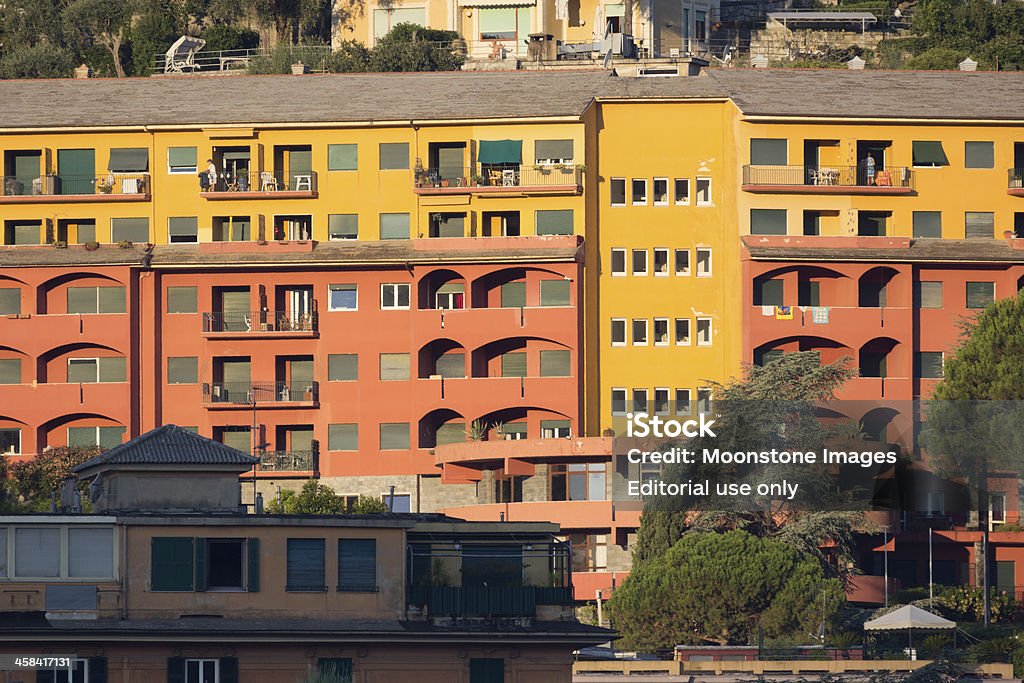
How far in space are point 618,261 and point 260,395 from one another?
17033 mm

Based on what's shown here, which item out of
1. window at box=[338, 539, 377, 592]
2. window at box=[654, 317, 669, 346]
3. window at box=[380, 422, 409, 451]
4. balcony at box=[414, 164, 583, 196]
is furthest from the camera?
window at box=[654, 317, 669, 346]

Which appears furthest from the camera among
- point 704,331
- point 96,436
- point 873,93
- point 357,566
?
point 873,93

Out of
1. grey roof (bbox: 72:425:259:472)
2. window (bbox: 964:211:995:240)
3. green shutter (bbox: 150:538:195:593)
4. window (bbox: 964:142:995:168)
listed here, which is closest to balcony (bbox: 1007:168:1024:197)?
window (bbox: 964:142:995:168)

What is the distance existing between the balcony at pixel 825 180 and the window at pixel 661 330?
693 centimetres

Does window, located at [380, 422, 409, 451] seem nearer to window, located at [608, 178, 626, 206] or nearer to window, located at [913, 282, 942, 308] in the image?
window, located at [608, 178, 626, 206]

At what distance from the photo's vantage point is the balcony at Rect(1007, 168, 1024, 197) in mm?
117875

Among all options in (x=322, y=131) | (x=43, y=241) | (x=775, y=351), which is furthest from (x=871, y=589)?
(x=43, y=241)

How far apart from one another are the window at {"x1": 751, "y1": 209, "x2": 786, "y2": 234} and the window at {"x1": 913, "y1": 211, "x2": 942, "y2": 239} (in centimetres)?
596

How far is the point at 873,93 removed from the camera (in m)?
121

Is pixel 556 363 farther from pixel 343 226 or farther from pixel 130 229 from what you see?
pixel 130 229

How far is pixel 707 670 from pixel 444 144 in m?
41.1

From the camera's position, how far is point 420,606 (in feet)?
233

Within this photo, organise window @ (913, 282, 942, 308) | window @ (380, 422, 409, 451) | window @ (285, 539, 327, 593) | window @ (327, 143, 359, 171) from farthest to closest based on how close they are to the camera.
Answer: window @ (327, 143, 359, 171), window @ (913, 282, 942, 308), window @ (380, 422, 409, 451), window @ (285, 539, 327, 593)

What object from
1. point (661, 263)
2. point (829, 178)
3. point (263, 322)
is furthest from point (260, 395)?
point (829, 178)
